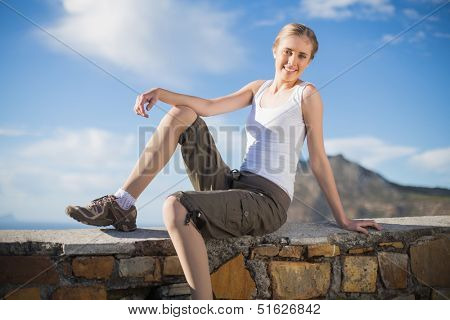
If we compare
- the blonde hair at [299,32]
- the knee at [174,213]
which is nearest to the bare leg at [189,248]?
the knee at [174,213]

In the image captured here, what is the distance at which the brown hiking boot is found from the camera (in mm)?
2225

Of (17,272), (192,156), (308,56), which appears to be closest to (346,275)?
(192,156)

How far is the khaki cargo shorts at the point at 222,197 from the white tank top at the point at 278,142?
61 mm

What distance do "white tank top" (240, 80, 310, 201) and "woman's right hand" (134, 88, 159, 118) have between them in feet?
1.81

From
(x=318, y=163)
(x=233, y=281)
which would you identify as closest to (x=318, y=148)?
(x=318, y=163)

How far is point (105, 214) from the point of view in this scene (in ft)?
7.39

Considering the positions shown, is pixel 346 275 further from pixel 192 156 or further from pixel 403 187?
pixel 403 187

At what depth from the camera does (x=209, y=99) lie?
8.39 ft

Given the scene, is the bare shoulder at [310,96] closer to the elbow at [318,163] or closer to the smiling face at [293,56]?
the smiling face at [293,56]

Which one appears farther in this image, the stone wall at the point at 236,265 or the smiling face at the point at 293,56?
the smiling face at the point at 293,56

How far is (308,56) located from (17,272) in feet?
6.10

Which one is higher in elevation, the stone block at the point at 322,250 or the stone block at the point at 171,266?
the stone block at the point at 322,250

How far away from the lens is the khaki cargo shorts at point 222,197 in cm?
194

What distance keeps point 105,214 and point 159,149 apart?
43 centimetres
